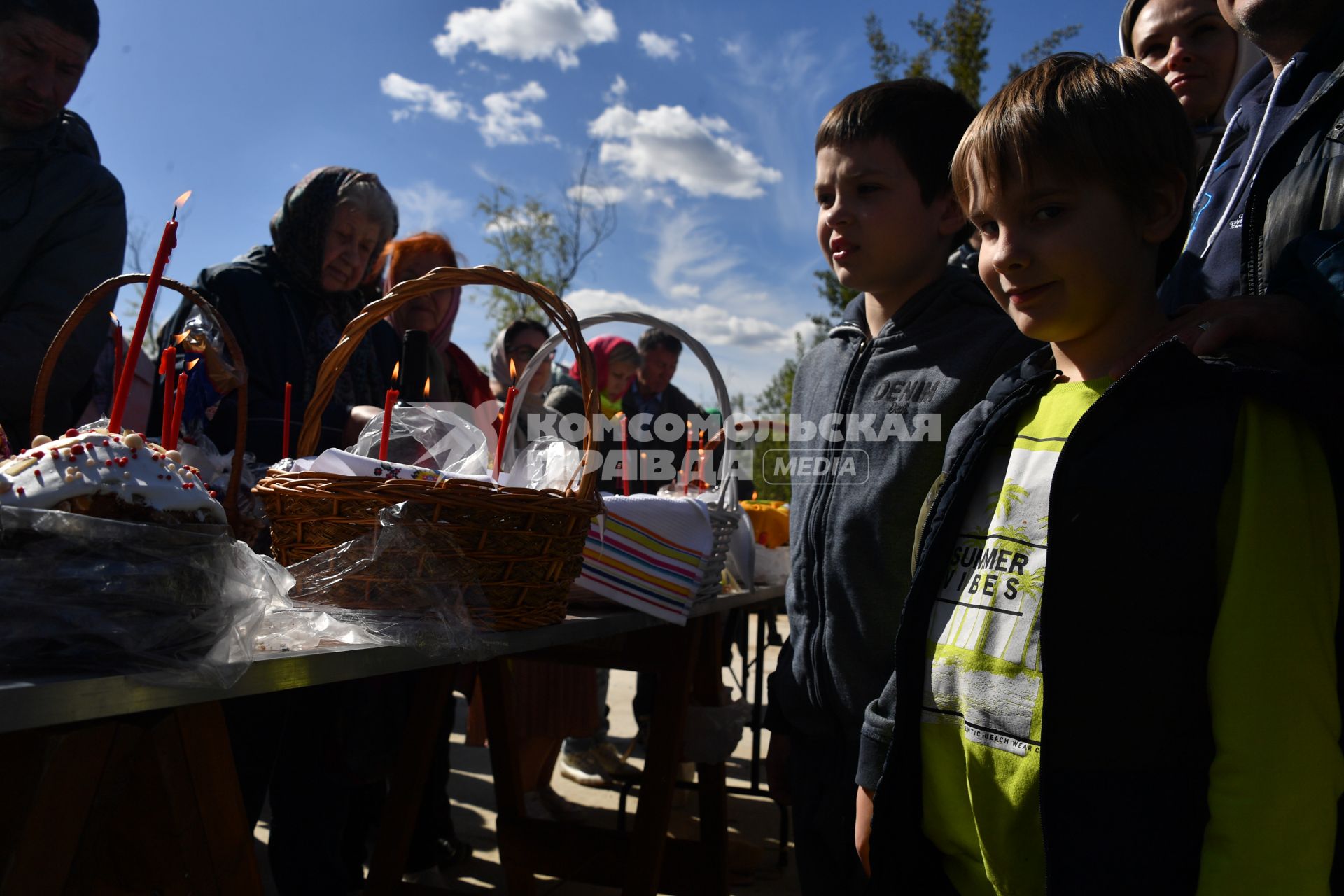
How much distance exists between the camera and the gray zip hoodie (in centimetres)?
149

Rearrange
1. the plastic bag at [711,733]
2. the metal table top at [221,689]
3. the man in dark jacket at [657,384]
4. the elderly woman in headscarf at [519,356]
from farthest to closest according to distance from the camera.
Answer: the man in dark jacket at [657,384] → the elderly woman in headscarf at [519,356] → the plastic bag at [711,733] → the metal table top at [221,689]

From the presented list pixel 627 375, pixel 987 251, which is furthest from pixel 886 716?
pixel 627 375

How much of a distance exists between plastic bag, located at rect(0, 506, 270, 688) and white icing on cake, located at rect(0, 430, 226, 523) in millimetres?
36

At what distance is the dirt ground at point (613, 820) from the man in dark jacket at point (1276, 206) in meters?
1.95

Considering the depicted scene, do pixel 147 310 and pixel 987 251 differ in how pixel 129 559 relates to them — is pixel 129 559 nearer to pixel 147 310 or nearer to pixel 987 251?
pixel 147 310

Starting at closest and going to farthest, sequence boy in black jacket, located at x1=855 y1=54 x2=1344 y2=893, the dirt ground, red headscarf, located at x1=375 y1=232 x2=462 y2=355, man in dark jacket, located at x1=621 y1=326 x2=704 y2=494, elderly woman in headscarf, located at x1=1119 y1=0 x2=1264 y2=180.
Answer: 1. boy in black jacket, located at x1=855 y1=54 x2=1344 y2=893
2. elderly woman in headscarf, located at x1=1119 y1=0 x2=1264 y2=180
3. the dirt ground
4. red headscarf, located at x1=375 y1=232 x2=462 y2=355
5. man in dark jacket, located at x1=621 y1=326 x2=704 y2=494

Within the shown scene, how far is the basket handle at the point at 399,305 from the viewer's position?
4.42 feet

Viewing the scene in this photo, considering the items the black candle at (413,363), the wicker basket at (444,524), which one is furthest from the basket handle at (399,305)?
the black candle at (413,363)

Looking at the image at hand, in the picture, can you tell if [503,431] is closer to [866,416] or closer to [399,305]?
[399,305]

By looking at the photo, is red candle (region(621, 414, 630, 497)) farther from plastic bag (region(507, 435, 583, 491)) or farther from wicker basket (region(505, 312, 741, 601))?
plastic bag (region(507, 435, 583, 491))

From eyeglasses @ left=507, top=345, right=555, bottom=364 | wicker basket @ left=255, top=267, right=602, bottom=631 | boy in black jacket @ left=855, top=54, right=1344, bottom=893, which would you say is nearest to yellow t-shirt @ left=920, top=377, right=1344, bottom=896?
boy in black jacket @ left=855, top=54, right=1344, bottom=893

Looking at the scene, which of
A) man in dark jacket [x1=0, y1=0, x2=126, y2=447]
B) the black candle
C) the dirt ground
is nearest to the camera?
man in dark jacket [x1=0, y1=0, x2=126, y2=447]

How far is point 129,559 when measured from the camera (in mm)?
794

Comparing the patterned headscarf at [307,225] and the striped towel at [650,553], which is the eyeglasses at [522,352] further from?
the striped towel at [650,553]
